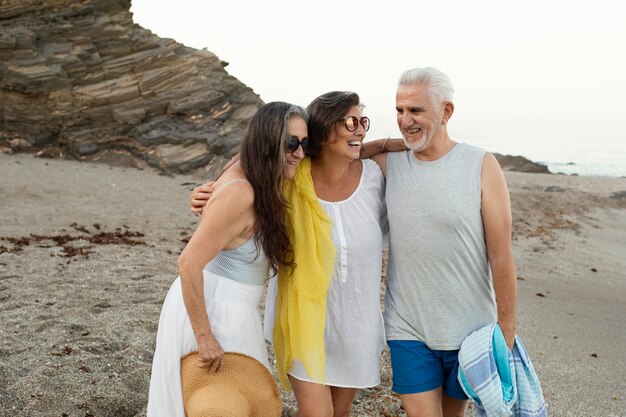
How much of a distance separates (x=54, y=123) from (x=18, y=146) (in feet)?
3.25

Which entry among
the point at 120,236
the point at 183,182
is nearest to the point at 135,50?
the point at 183,182

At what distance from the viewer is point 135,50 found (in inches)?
609

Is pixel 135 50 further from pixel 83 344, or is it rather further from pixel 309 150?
pixel 309 150

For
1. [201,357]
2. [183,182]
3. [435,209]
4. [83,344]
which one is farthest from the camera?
[183,182]

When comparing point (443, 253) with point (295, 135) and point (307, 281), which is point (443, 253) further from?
point (295, 135)

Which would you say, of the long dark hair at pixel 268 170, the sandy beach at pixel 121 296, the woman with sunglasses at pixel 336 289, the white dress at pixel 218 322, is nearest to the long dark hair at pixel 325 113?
the woman with sunglasses at pixel 336 289

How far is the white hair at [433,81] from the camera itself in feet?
10.3

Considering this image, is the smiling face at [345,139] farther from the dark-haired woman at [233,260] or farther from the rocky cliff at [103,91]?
the rocky cliff at [103,91]

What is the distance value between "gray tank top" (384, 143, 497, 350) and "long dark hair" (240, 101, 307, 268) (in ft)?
2.26

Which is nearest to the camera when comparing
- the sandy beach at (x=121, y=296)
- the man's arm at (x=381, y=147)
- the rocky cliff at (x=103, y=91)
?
the man's arm at (x=381, y=147)

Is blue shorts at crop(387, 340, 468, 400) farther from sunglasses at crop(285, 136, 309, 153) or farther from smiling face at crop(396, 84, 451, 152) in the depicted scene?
sunglasses at crop(285, 136, 309, 153)

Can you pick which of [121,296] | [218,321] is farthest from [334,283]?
[121,296]

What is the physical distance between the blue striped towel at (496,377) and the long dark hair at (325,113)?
1.23 meters

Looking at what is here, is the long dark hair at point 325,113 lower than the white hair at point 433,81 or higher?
lower
